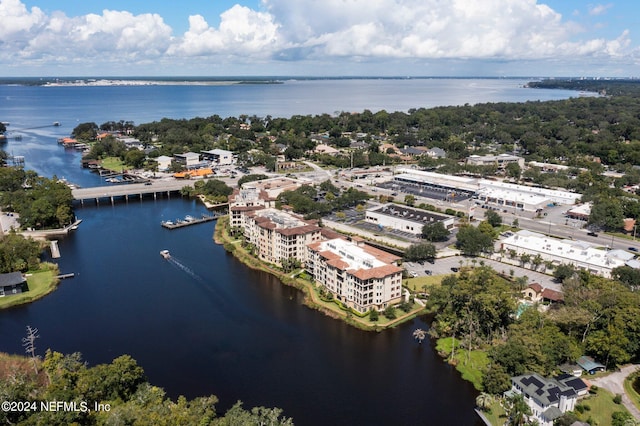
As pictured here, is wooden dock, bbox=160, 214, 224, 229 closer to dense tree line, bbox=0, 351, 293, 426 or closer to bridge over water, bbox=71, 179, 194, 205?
Answer: bridge over water, bbox=71, 179, 194, 205

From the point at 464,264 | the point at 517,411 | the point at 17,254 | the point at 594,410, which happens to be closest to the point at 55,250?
the point at 17,254

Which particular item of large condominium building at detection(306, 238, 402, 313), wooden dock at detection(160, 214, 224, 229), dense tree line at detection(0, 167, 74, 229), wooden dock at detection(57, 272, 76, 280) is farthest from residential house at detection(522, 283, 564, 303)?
dense tree line at detection(0, 167, 74, 229)

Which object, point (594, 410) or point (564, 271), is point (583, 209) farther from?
point (594, 410)

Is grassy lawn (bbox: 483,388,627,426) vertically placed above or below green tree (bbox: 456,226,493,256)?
below

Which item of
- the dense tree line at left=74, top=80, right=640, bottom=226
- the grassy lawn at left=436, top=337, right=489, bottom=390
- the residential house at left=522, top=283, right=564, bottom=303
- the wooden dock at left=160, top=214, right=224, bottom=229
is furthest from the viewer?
the dense tree line at left=74, top=80, right=640, bottom=226

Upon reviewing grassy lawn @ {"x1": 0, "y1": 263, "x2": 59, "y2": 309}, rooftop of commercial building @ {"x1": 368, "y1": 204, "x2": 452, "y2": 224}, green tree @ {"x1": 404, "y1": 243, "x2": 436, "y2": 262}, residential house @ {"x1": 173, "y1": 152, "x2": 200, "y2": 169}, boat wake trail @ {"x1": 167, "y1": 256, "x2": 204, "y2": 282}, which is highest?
residential house @ {"x1": 173, "y1": 152, "x2": 200, "y2": 169}

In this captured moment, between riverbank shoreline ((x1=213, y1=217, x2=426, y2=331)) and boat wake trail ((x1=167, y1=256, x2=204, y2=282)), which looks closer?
riverbank shoreline ((x1=213, y1=217, x2=426, y2=331))

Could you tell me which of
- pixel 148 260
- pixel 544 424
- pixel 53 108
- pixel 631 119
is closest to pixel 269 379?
pixel 544 424
